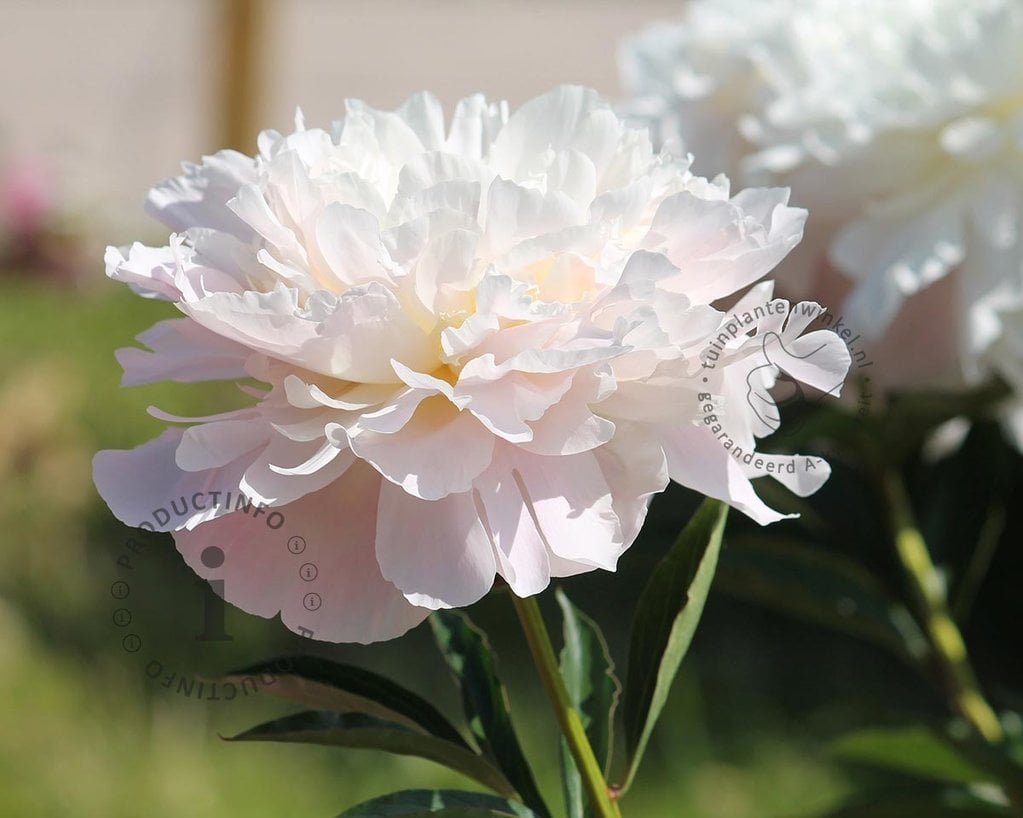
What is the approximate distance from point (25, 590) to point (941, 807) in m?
1.31

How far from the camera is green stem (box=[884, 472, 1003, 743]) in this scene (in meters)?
0.62

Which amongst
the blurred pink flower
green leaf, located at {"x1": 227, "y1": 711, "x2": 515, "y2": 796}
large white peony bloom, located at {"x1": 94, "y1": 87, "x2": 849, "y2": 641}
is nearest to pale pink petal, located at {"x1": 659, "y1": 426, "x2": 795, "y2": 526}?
large white peony bloom, located at {"x1": 94, "y1": 87, "x2": 849, "y2": 641}

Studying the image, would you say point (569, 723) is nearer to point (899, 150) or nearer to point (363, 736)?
point (363, 736)

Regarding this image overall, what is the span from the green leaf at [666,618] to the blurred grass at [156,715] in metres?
0.76

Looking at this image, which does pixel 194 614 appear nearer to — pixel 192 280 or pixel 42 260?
pixel 42 260

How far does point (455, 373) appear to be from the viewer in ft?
1.16

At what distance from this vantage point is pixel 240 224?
15.2 inches

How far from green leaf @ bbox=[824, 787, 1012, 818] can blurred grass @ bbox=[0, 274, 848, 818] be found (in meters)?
0.54

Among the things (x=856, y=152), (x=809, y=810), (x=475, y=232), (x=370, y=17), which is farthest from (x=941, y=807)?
(x=370, y=17)

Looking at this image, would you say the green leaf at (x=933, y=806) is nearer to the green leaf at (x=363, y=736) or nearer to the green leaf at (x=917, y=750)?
the green leaf at (x=917, y=750)

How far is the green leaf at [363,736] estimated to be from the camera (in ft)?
1.25

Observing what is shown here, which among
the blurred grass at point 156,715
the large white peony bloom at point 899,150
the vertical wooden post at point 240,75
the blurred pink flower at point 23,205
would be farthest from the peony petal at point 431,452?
the blurred pink flower at point 23,205

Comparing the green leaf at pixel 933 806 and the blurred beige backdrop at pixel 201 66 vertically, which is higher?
the blurred beige backdrop at pixel 201 66

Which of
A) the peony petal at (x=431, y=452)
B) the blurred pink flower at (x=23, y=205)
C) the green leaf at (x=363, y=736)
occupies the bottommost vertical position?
the green leaf at (x=363, y=736)
